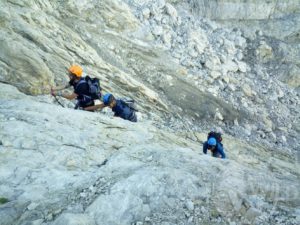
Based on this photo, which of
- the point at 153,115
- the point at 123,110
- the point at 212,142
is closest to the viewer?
the point at 123,110

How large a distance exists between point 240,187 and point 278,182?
29.2 inches

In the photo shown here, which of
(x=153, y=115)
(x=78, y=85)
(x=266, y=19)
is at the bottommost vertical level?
(x=153, y=115)

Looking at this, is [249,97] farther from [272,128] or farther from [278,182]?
[278,182]

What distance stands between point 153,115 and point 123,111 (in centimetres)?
453

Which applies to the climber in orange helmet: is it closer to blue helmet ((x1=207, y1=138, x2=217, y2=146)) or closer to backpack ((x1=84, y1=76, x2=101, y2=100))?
backpack ((x1=84, y1=76, x2=101, y2=100))

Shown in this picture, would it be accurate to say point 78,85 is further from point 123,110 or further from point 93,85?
point 123,110

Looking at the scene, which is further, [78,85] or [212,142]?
[212,142]

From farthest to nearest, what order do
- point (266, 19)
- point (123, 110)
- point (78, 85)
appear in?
point (266, 19), point (123, 110), point (78, 85)

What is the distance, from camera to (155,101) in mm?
14305

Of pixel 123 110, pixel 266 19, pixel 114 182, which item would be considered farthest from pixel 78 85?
pixel 266 19

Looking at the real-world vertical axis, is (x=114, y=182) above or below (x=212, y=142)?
below

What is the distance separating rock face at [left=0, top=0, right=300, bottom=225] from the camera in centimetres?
534

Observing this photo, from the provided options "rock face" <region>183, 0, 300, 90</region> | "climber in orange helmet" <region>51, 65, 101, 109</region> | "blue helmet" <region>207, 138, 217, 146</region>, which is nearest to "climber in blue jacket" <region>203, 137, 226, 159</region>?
"blue helmet" <region>207, 138, 217, 146</region>

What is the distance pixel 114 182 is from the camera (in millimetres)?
5711
